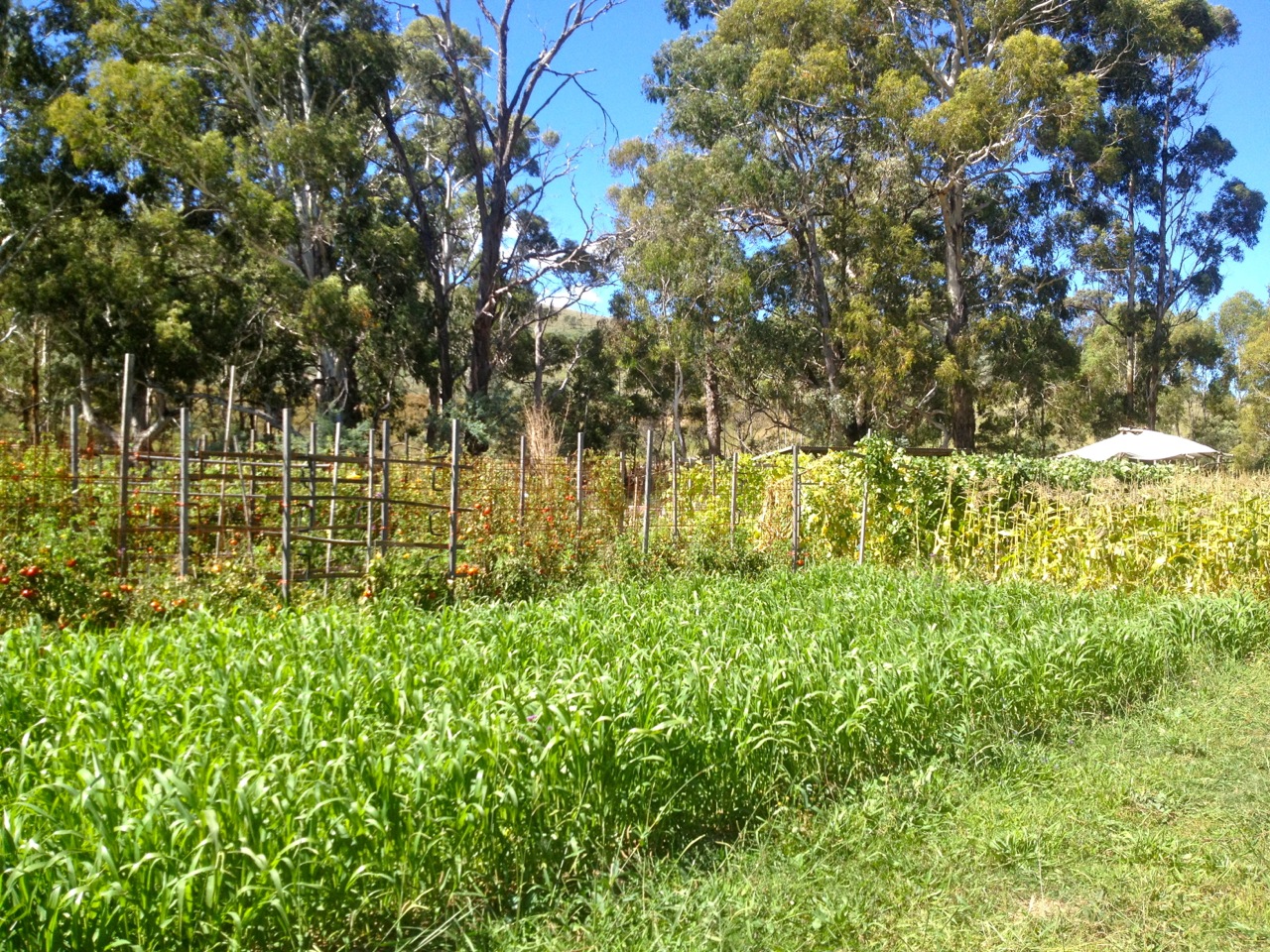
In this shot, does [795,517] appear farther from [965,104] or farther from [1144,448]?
[965,104]

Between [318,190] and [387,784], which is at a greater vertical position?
[318,190]

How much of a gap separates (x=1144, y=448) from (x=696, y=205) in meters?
11.8

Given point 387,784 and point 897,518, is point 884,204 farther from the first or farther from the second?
point 387,784

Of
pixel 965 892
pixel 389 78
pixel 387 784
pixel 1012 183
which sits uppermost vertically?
pixel 389 78

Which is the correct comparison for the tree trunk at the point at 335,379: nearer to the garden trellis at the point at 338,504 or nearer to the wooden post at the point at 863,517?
the garden trellis at the point at 338,504

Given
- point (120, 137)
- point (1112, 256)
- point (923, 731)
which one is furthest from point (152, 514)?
point (1112, 256)

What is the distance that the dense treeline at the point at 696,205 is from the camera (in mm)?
19938

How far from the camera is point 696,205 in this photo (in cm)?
2317

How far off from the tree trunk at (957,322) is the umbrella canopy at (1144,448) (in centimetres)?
337

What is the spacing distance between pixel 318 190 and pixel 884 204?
13683 millimetres

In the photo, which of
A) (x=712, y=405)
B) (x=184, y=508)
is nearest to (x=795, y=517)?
(x=184, y=508)

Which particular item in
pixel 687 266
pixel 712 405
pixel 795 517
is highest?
pixel 687 266

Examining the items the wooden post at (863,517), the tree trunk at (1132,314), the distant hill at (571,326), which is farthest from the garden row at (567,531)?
the distant hill at (571,326)

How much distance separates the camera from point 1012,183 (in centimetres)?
2405
